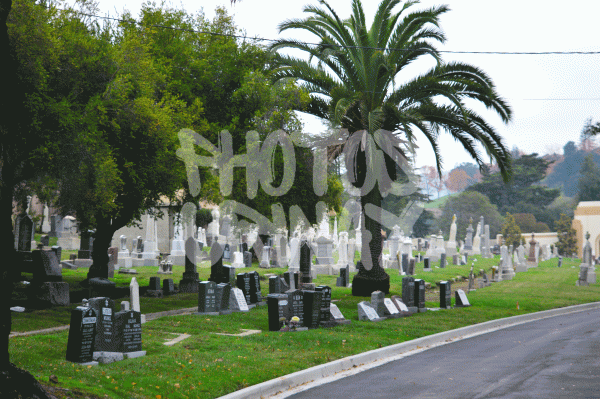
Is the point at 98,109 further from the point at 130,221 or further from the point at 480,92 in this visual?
the point at 480,92

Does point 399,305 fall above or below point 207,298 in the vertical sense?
below

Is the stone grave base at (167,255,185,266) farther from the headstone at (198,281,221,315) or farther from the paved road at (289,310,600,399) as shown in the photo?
the paved road at (289,310,600,399)

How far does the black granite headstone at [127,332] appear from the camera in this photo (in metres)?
10.1

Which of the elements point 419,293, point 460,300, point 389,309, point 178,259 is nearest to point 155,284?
point 389,309

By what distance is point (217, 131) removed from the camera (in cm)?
2014

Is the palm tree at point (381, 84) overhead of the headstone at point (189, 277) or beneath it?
overhead

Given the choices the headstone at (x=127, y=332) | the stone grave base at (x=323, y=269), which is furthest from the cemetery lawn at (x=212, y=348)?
the stone grave base at (x=323, y=269)

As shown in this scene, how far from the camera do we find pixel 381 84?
65.5 ft

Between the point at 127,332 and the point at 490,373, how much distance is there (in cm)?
612

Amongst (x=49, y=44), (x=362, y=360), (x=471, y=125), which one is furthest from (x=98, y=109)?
(x=471, y=125)

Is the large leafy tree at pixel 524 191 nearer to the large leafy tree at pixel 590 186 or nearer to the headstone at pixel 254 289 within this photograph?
the large leafy tree at pixel 590 186

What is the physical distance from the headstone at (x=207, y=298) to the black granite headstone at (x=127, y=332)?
5497mm

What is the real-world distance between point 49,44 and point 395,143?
11.4 meters

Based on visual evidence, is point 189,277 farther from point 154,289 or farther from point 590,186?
point 590,186
